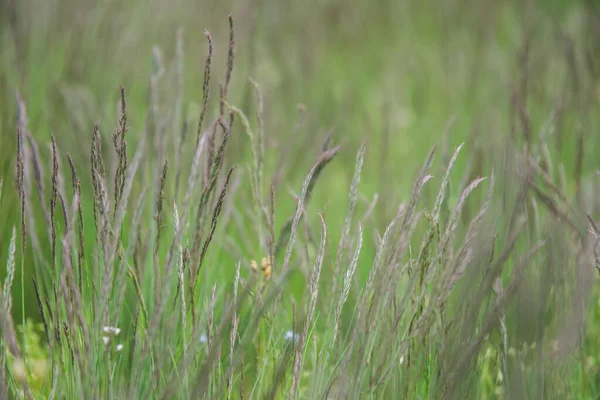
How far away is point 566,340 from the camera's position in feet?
2.72

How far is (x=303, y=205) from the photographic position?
103 centimetres

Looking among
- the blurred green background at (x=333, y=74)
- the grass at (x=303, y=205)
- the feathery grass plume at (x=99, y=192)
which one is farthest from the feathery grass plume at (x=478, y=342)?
the blurred green background at (x=333, y=74)

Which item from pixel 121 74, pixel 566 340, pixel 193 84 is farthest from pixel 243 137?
pixel 566 340

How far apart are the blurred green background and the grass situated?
0.8 inches

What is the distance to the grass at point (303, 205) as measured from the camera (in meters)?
0.94

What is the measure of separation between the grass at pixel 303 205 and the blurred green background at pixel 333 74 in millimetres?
20

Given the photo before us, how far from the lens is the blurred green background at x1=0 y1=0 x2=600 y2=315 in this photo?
2262mm

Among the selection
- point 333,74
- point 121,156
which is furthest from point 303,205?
point 333,74

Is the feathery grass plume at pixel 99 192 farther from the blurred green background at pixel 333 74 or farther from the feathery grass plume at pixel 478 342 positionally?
the blurred green background at pixel 333 74

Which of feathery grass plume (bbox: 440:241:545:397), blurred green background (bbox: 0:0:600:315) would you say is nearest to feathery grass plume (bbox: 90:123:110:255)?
feathery grass plume (bbox: 440:241:545:397)

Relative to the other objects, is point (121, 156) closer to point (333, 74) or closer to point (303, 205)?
point (303, 205)

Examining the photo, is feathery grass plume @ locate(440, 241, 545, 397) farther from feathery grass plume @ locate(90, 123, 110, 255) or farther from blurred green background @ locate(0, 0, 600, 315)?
blurred green background @ locate(0, 0, 600, 315)

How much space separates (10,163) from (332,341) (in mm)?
1246

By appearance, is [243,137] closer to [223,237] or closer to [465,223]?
[223,237]
